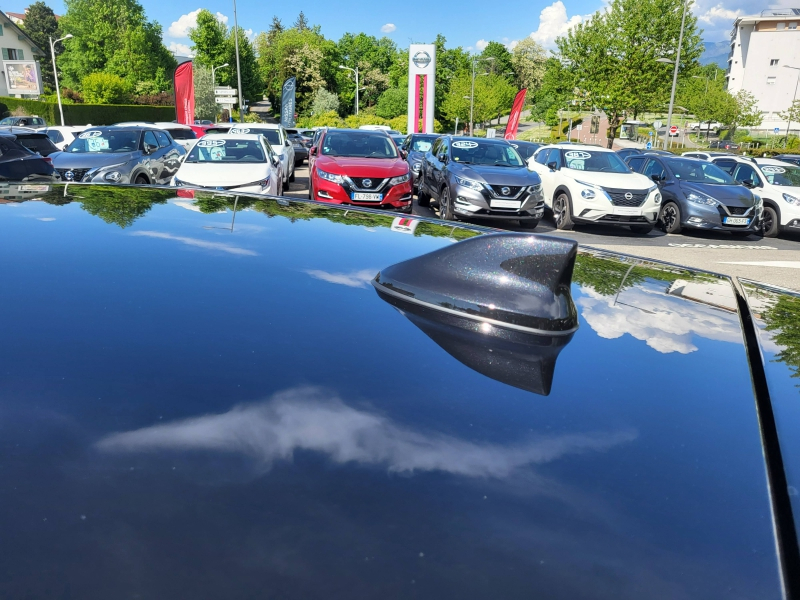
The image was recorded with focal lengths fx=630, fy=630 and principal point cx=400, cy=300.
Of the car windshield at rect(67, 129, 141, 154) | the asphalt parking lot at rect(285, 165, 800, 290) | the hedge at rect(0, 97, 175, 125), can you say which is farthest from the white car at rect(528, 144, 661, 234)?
the hedge at rect(0, 97, 175, 125)

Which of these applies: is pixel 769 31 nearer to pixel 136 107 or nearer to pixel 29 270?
pixel 136 107

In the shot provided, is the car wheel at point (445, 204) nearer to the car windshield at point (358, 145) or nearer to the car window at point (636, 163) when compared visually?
the car windshield at point (358, 145)

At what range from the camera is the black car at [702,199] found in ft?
40.0

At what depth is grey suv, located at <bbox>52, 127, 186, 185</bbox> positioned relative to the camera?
433 inches

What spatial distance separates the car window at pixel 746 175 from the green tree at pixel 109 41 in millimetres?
63231

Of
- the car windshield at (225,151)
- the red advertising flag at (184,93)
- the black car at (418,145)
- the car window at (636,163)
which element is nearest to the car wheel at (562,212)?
the car window at (636,163)

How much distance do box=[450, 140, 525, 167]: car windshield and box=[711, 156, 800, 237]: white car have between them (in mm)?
5151

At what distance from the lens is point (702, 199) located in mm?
12344

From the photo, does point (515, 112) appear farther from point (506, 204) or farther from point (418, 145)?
point (506, 204)

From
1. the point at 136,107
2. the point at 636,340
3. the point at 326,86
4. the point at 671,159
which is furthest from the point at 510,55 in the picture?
the point at 636,340

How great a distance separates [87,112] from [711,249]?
51.9 metres

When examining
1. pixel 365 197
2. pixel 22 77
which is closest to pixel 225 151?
pixel 365 197

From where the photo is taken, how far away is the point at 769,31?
78312 mm

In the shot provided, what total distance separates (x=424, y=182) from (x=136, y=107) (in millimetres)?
47616
